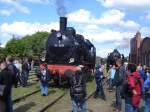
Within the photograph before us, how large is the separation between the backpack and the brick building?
1289 inches

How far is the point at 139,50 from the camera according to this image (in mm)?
50438

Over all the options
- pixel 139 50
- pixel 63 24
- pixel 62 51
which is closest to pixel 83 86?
pixel 62 51

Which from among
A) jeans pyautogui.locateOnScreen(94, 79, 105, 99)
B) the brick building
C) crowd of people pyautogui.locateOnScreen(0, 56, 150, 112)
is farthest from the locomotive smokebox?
the brick building

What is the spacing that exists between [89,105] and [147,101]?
544 centimetres

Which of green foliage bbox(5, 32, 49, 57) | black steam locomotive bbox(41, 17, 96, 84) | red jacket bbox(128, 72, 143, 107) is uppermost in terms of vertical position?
green foliage bbox(5, 32, 49, 57)

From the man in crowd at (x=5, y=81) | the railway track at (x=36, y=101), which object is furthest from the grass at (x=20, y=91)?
the man in crowd at (x=5, y=81)

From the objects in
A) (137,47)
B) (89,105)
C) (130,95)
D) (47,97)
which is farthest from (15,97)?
(137,47)

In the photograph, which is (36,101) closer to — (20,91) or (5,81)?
(20,91)

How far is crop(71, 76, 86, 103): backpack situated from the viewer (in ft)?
39.6

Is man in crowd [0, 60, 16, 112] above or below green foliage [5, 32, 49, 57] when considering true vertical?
below

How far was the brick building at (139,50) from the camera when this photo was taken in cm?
4544

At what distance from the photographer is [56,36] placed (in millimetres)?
25406

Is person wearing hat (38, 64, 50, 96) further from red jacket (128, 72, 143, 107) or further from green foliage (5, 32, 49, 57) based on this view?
green foliage (5, 32, 49, 57)

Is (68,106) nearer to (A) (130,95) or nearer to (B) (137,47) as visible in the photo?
(A) (130,95)
